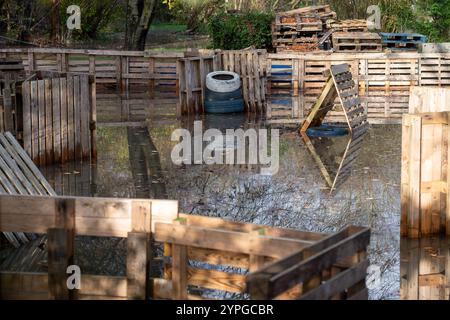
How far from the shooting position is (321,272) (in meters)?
7.86

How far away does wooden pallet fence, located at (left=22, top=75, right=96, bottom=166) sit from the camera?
16.5 metres

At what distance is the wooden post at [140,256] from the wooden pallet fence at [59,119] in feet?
25.6

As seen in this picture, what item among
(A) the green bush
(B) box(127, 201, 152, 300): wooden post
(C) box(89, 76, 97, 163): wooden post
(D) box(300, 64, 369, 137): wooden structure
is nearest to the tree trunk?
(A) the green bush

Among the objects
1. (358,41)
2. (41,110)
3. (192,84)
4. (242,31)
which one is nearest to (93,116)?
(41,110)

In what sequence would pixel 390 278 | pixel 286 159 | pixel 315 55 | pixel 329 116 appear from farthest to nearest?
pixel 315 55, pixel 329 116, pixel 286 159, pixel 390 278

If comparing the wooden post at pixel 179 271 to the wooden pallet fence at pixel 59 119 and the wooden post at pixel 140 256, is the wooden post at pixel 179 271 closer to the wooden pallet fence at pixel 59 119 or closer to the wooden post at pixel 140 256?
the wooden post at pixel 140 256

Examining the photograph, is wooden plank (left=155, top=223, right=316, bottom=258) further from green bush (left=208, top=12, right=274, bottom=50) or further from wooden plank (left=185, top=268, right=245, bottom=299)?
green bush (left=208, top=12, right=274, bottom=50)

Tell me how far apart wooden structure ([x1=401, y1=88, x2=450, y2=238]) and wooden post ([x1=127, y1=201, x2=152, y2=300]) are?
4408 mm

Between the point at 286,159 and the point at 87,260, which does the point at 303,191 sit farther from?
the point at 87,260

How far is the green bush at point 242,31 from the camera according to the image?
35812mm

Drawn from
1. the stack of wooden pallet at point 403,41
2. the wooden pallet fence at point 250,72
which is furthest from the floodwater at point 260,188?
the stack of wooden pallet at point 403,41
